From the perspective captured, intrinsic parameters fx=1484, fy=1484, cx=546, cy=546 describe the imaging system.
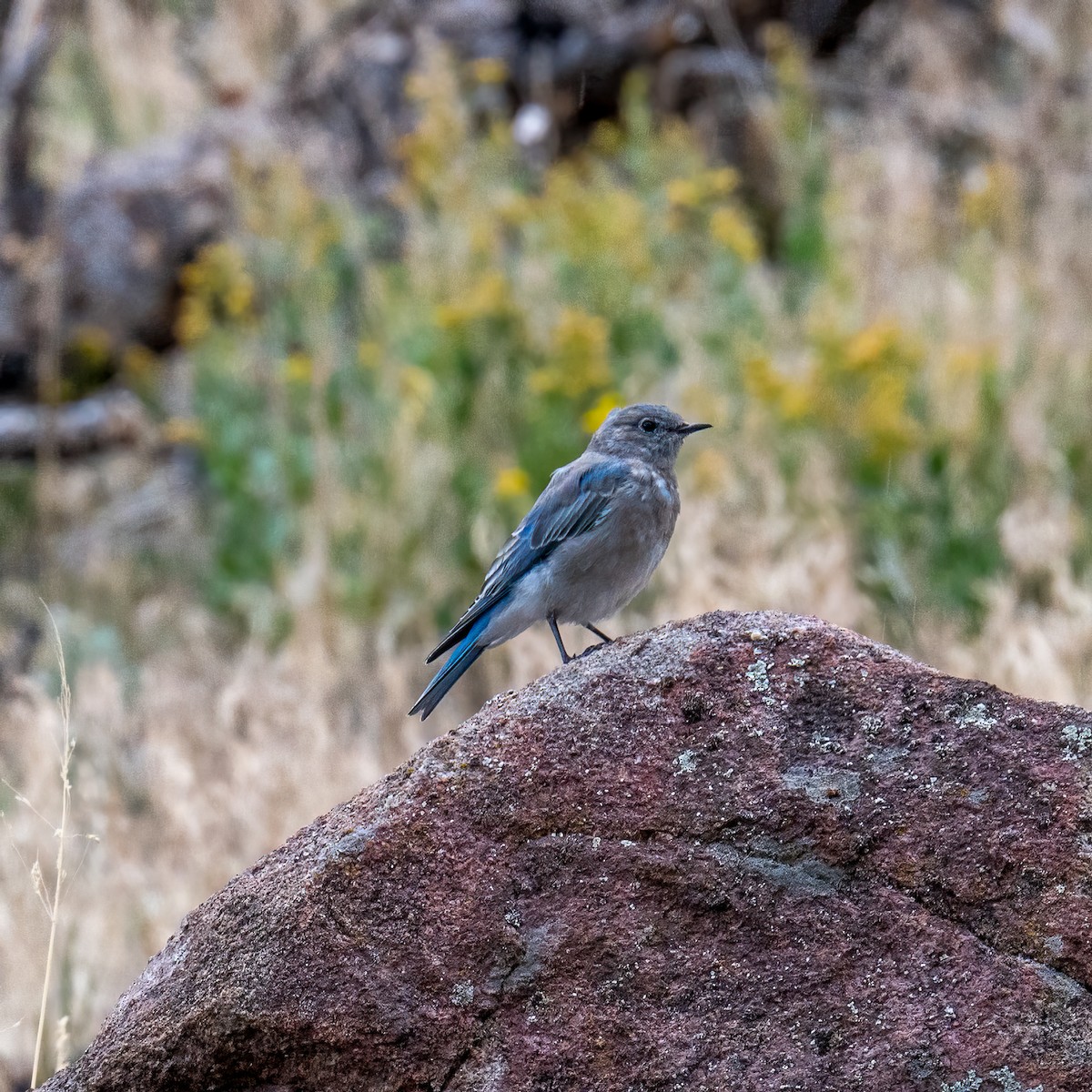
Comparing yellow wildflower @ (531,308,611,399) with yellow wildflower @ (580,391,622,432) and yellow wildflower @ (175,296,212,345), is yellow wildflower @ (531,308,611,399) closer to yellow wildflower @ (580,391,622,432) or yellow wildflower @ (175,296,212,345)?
yellow wildflower @ (580,391,622,432)

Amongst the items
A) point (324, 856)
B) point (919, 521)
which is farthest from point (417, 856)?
point (919, 521)

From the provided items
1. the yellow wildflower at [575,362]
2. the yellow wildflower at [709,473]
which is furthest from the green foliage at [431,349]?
the yellow wildflower at [709,473]

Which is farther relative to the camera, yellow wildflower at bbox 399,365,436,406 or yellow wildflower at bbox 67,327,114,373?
yellow wildflower at bbox 67,327,114,373

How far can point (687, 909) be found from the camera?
2.08 metres

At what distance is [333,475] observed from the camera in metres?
6.21

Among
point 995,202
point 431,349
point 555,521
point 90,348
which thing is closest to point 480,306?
point 431,349

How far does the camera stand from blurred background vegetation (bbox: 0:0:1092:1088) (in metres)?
4.77

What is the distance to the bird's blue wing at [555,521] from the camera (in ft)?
11.3

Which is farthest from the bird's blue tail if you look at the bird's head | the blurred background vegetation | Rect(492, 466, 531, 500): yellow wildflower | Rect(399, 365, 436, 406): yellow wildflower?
Rect(399, 365, 436, 406): yellow wildflower

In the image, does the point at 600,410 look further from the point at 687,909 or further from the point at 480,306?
the point at 687,909

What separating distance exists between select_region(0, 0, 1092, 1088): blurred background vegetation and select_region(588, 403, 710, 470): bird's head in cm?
123

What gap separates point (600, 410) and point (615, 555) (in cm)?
210

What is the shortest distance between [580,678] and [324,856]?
0.47 m

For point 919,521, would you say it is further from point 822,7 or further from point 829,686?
point 822,7
